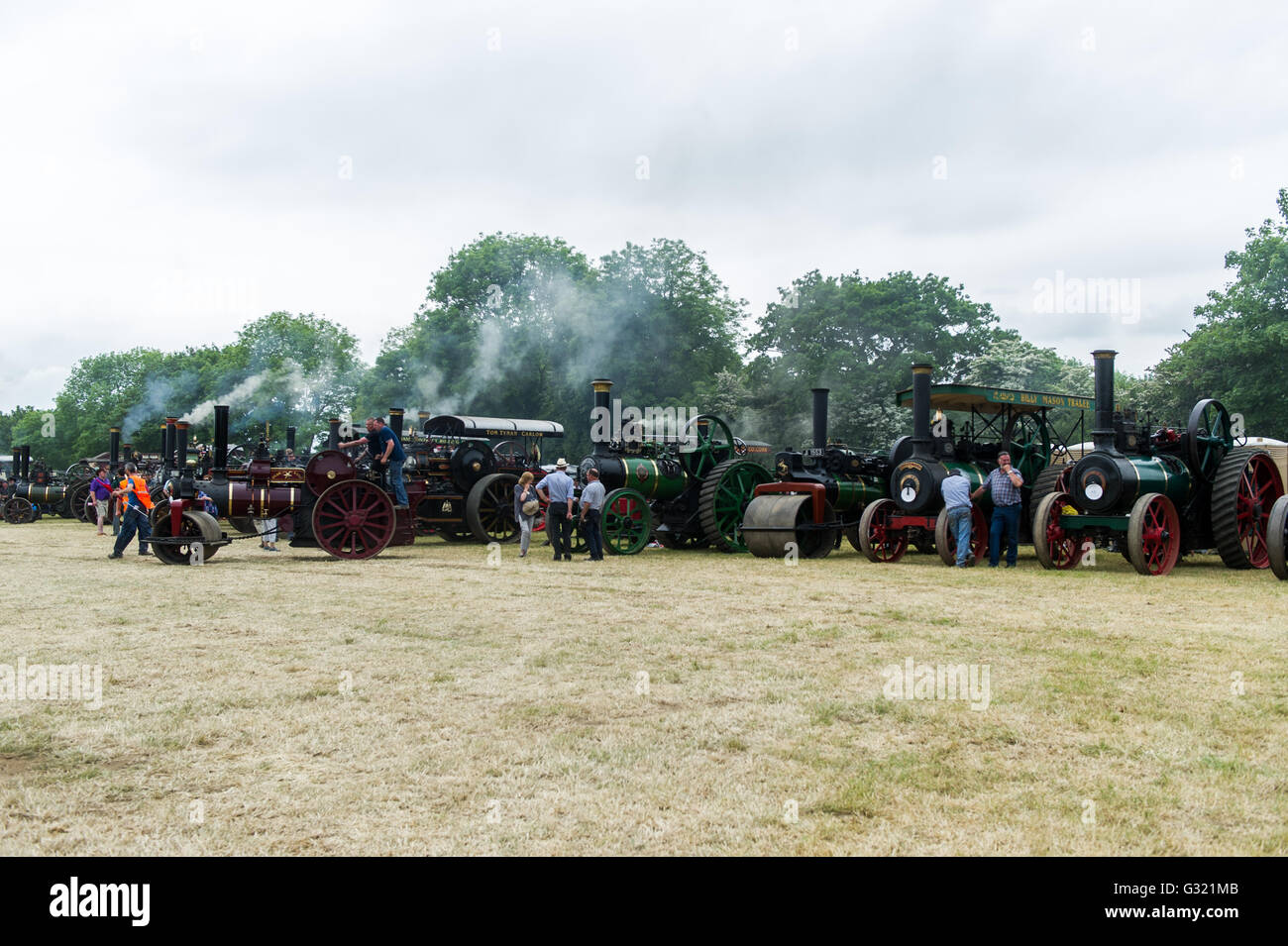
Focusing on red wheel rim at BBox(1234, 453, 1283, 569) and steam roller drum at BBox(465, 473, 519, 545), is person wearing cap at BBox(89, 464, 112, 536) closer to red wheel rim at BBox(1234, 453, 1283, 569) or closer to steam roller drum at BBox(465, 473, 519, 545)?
steam roller drum at BBox(465, 473, 519, 545)

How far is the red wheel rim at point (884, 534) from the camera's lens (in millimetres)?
14188

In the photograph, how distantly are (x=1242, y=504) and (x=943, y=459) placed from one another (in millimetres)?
3610

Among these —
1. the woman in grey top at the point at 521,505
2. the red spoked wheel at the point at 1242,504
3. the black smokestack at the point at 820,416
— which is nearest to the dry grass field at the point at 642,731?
the red spoked wheel at the point at 1242,504

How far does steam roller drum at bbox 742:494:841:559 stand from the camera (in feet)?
47.0

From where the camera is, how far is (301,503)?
13680 millimetres

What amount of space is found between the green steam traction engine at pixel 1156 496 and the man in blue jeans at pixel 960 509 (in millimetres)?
805

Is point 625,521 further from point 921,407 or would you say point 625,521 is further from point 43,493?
point 43,493

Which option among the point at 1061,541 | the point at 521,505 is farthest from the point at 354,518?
the point at 1061,541

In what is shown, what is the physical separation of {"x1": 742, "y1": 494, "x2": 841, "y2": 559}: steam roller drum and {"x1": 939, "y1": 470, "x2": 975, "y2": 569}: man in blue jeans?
2.14 metres

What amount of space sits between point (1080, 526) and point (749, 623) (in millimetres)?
6501

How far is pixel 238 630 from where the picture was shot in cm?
732

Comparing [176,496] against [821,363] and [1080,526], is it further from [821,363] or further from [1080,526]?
[821,363]

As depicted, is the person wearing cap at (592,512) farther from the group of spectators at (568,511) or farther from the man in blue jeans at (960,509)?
the man in blue jeans at (960,509)

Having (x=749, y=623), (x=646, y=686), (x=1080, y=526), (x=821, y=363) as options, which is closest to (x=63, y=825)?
(x=646, y=686)
